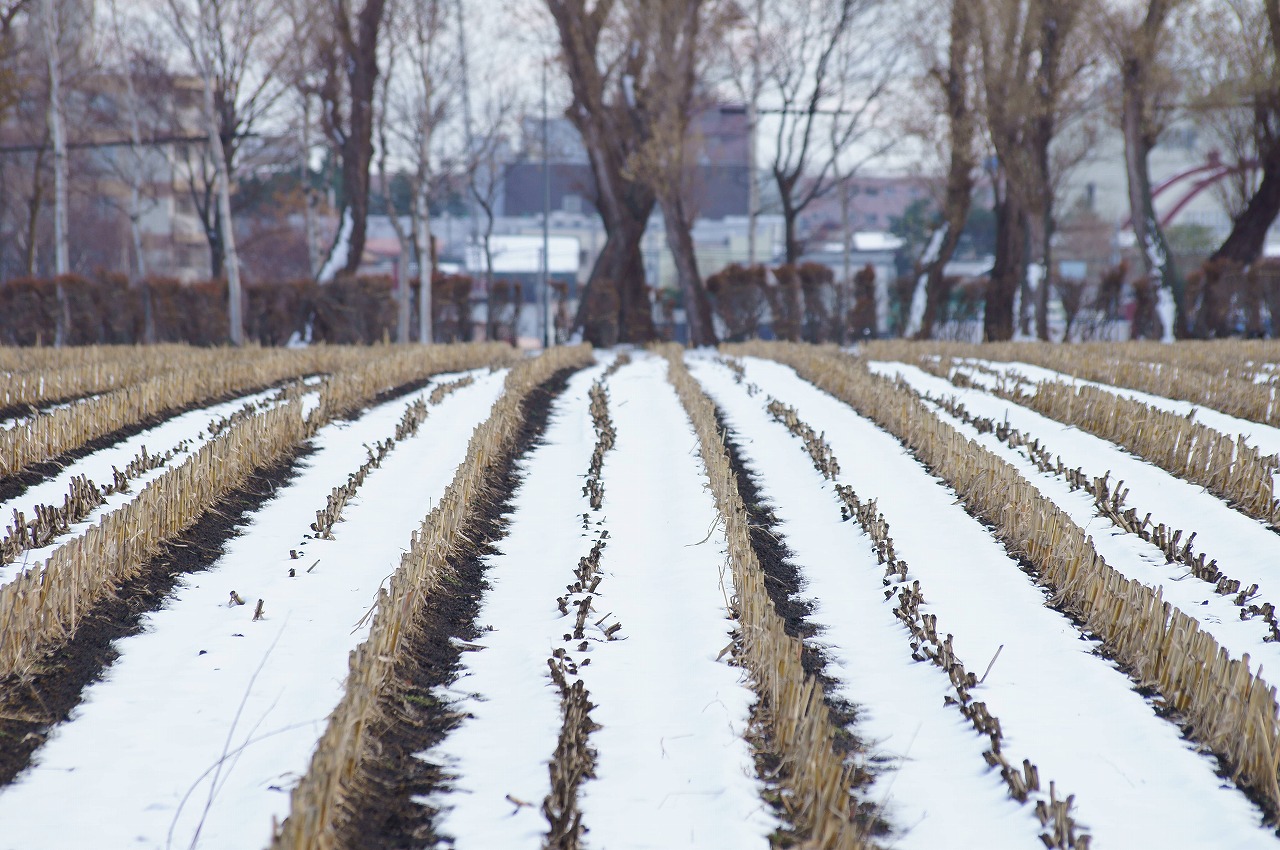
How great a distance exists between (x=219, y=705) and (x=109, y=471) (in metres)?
3.51

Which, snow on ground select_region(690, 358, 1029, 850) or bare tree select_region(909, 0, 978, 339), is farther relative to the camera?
bare tree select_region(909, 0, 978, 339)

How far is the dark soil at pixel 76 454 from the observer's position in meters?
6.13

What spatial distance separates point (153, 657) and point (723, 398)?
762 centimetres

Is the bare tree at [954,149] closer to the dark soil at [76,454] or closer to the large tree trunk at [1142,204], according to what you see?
the large tree trunk at [1142,204]

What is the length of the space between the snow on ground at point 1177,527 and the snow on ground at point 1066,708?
495 millimetres

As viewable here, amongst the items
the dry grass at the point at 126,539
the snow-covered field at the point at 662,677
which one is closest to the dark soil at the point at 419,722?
the snow-covered field at the point at 662,677

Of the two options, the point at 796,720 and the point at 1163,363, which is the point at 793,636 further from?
the point at 1163,363

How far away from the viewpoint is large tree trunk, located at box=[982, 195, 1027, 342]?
23656mm

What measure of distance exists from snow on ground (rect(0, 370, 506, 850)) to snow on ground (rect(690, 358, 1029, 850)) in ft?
5.74

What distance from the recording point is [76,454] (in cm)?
709

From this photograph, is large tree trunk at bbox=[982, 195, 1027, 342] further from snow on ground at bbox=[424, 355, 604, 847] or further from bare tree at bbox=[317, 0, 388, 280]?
snow on ground at bbox=[424, 355, 604, 847]

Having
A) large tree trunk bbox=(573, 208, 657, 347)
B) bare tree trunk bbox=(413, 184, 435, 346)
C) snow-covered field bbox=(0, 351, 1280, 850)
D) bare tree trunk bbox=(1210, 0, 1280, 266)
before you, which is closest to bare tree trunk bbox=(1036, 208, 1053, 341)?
bare tree trunk bbox=(1210, 0, 1280, 266)

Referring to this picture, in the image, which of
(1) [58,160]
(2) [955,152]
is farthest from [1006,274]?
(1) [58,160]

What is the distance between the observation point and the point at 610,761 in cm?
344
